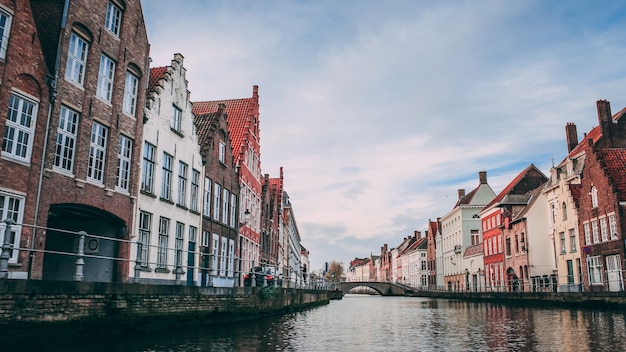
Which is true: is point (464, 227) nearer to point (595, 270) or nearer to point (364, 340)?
point (595, 270)

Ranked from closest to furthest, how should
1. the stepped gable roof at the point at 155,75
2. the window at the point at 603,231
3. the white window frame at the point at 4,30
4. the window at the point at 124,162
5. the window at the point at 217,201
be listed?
the white window frame at the point at 4,30 < the window at the point at 124,162 < the stepped gable roof at the point at 155,75 < the window at the point at 217,201 < the window at the point at 603,231

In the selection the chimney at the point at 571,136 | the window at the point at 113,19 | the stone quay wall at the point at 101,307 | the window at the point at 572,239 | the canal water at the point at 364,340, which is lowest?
the canal water at the point at 364,340

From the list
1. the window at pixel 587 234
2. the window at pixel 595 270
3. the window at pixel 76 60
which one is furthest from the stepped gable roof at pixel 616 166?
the window at pixel 76 60

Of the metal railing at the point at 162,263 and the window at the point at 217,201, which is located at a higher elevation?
the window at the point at 217,201

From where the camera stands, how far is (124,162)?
65.9 feet

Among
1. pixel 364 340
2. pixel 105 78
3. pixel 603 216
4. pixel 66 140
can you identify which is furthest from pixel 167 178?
pixel 603 216

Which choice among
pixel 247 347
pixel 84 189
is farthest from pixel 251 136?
pixel 247 347

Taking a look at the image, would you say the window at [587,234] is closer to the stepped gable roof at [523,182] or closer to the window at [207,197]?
the stepped gable roof at [523,182]

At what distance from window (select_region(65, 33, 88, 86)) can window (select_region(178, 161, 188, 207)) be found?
7719 millimetres

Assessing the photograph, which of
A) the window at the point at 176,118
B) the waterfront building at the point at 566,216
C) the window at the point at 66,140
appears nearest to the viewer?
the window at the point at 66,140

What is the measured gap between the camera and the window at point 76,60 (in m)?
17.0

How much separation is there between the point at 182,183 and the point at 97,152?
6.99 m

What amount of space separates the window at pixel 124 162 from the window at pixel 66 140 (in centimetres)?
257

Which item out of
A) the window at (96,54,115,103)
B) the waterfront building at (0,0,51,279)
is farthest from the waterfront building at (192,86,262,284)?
the waterfront building at (0,0,51,279)
